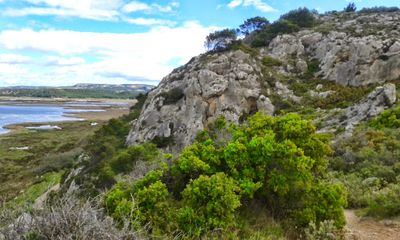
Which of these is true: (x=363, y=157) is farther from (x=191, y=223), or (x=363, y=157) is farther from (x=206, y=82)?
(x=206, y=82)

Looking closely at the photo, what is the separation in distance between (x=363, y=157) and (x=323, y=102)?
15.3 meters

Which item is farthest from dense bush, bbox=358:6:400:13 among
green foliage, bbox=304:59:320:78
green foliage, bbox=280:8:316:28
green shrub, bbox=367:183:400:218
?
green shrub, bbox=367:183:400:218

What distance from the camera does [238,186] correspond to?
6699mm

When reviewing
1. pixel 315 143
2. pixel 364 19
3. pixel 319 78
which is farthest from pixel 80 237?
pixel 364 19

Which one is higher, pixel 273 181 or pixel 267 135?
pixel 267 135

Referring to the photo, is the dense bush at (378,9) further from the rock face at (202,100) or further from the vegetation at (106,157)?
the rock face at (202,100)

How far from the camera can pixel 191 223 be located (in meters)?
5.89

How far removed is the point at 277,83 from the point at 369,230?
22277 mm

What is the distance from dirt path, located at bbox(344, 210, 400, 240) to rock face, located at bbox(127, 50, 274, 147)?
49.6ft

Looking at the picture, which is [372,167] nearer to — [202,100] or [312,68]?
[202,100]

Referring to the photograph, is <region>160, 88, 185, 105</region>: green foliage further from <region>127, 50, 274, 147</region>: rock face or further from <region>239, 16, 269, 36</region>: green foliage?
<region>239, 16, 269, 36</region>: green foliage

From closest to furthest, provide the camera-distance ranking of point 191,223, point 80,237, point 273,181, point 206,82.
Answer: point 80,237 < point 191,223 < point 273,181 < point 206,82

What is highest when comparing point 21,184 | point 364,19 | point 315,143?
point 364,19

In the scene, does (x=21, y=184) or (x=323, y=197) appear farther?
(x=21, y=184)
